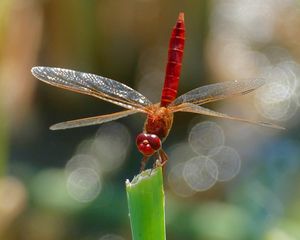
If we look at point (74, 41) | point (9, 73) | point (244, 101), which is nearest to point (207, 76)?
point (244, 101)

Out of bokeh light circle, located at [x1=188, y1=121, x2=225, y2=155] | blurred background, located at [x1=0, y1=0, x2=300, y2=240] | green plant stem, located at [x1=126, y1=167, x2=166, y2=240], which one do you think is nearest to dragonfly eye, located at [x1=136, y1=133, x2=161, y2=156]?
green plant stem, located at [x1=126, y1=167, x2=166, y2=240]

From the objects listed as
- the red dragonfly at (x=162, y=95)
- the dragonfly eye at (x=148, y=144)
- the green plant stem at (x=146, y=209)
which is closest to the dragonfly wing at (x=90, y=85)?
the red dragonfly at (x=162, y=95)

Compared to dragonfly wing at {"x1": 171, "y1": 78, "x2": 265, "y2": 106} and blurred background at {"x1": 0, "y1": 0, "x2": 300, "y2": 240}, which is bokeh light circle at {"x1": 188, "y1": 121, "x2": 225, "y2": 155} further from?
dragonfly wing at {"x1": 171, "y1": 78, "x2": 265, "y2": 106}

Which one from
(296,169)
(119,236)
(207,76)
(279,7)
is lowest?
(119,236)

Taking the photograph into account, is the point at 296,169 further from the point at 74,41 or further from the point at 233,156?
the point at 74,41

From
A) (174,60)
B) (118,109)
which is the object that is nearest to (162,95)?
(174,60)
